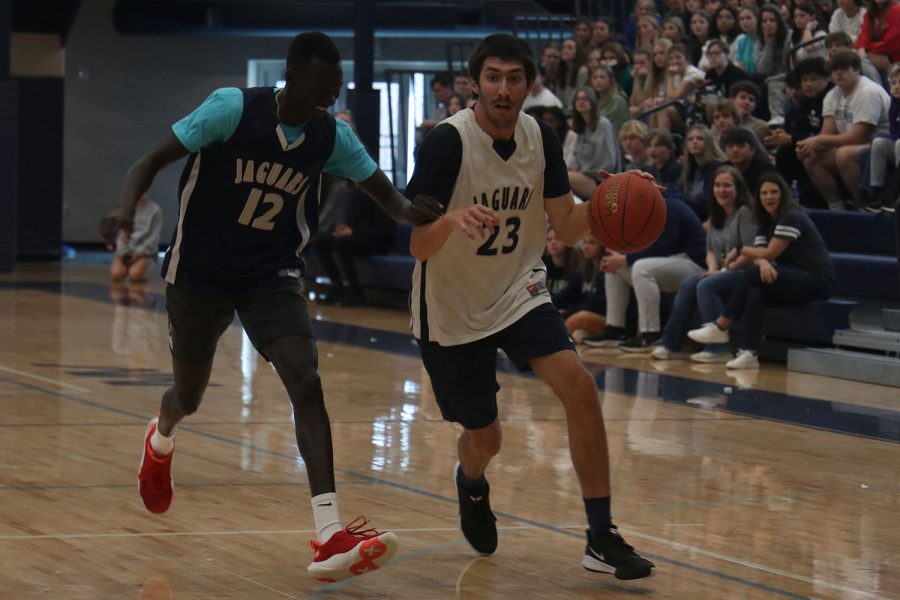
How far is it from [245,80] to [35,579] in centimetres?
1756

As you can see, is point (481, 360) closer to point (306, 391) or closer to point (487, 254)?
point (487, 254)

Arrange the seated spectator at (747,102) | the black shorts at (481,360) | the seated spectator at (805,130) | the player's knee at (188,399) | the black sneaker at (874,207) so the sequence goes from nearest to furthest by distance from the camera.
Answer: the black shorts at (481,360)
the player's knee at (188,399)
the black sneaker at (874,207)
the seated spectator at (805,130)
the seated spectator at (747,102)

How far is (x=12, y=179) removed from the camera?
51.9 ft

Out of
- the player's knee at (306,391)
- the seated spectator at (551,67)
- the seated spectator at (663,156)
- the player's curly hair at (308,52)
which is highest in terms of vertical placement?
the seated spectator at (551,67)

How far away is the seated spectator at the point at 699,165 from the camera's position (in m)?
10.9

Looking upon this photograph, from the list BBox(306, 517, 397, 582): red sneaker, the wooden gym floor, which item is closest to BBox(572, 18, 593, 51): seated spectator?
the wooden gym floor

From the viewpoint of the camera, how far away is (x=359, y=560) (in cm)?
406

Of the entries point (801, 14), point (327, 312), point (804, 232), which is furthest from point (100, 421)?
point (801, 14)

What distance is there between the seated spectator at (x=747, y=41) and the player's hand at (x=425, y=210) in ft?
30.1

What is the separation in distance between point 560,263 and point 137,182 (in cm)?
754

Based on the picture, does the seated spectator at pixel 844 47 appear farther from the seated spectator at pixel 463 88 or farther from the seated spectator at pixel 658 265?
the seated spectator at pixel 463 88

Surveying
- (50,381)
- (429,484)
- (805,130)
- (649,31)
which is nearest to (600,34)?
(649,31)

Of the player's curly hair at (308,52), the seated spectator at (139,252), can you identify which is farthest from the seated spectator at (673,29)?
the player's curly hair at (308,52)

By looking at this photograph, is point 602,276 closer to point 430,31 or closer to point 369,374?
point 369,374
